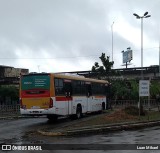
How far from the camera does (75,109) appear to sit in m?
27.6

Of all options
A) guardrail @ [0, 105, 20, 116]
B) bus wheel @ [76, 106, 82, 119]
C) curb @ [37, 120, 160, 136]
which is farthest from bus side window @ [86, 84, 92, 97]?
guardrail @ [0, 105, 20, 116]

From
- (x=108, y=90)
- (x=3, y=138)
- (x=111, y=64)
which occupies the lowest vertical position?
(x=3, y=138)

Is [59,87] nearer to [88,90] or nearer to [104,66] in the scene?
[88,90]

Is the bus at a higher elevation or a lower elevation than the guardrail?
higher

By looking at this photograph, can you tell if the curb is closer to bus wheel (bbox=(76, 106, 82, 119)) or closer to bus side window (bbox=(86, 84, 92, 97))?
bus wheel (bbox=(76, 106, 82, 119))

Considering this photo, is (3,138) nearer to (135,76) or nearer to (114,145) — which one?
(114,145)

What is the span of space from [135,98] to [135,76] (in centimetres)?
2181

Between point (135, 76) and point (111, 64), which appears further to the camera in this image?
point (135, 76)

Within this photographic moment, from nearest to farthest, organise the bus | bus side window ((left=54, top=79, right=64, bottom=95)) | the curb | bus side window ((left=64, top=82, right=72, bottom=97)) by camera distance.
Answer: the curb → the bus → bus side window ((left=54, top=79, right=64, bottom=95)) → bus side window ((left=64, top=82, right=72, bottom=97))

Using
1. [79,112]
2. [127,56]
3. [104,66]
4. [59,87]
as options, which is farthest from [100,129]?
[127,56]

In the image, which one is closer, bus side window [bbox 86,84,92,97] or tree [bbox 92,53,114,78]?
bus side window [bbox 86,84,92,97]

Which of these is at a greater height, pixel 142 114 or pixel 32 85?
pixel 32 85

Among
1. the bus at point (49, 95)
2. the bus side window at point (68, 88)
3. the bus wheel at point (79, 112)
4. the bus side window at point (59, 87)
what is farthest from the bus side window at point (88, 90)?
the bus side window at point (59, 87)

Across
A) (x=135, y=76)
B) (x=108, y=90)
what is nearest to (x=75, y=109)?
(x=108, y=90)
